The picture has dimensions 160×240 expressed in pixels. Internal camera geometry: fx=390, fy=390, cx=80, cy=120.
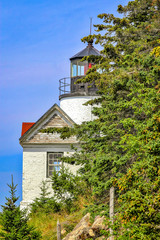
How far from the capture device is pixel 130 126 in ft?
41.1

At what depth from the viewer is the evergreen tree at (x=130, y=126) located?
33.8 ft

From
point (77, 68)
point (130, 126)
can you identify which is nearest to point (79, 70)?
point (77, 68)

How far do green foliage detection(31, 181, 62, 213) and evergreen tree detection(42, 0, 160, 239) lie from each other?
8.07ft

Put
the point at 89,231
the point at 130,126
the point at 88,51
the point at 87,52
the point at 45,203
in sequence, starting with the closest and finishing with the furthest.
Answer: the point at 130,126 → the point at 89,231 → the point at 45,203 → the point at 87,52 → the point at 88,51

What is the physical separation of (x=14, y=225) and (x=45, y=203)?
8097mm

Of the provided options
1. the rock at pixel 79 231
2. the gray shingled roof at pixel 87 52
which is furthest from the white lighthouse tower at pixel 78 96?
the rock at pixel 79 231

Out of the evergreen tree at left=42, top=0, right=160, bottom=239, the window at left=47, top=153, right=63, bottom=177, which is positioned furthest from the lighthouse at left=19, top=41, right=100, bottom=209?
the evergreen tree at left=42, top=0, right=160, bottom=239

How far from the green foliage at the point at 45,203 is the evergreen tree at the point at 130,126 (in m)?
2.46

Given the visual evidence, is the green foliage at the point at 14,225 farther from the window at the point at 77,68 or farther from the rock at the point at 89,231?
the window at the point at 77,68

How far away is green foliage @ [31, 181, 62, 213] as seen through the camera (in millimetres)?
19656

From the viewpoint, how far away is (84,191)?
63.4ft

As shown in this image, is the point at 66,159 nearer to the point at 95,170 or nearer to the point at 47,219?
the point at 47,219

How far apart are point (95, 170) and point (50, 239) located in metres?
3.14

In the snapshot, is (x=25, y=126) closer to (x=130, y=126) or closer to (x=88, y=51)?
(x=88, y=51)
